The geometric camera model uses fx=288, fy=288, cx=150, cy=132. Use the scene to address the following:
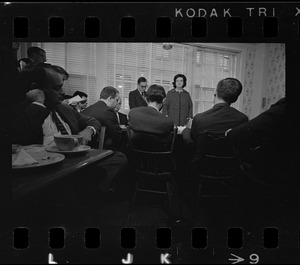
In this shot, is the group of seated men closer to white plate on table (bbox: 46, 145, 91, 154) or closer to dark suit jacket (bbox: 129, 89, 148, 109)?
dark suit jacket (bbox: 129, 89, 148, 109)

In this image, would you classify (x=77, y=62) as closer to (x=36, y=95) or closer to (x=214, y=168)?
(x=36, y=95)

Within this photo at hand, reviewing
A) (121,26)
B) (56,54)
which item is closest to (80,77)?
(56,54)

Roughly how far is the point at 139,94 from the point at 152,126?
0.65 feet

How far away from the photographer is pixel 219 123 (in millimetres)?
1674

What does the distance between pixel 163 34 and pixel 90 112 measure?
0.60 meters

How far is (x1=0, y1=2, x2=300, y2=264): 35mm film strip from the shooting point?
156 cm

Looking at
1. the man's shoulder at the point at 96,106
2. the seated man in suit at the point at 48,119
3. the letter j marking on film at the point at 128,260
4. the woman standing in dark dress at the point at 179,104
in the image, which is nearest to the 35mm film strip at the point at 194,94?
the letter j marking on film at the point at 128,260

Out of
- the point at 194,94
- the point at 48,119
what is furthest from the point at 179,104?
the point at 48,119

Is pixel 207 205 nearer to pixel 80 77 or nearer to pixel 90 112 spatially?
pixel 90 112

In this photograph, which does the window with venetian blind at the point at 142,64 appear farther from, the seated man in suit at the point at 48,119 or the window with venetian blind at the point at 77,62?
the seated man in suit at the point at 48,119

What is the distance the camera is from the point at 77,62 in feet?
5.28

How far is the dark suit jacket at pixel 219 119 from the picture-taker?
1.67 metres

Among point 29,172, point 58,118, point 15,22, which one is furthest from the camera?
point 58,118

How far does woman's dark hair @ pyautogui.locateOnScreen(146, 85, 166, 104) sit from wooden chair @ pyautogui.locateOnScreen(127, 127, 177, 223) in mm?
218
